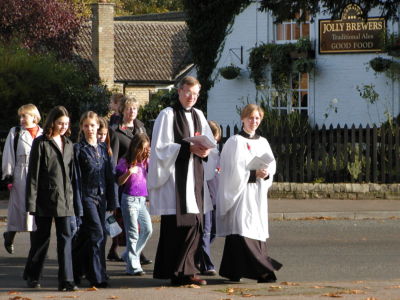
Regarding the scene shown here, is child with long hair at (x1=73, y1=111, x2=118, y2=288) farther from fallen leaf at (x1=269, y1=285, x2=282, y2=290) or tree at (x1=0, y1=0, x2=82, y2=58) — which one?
tree at (x1=0, y1=0, x2=82, y2=58)

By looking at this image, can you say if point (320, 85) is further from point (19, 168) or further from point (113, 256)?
point (19, 168)

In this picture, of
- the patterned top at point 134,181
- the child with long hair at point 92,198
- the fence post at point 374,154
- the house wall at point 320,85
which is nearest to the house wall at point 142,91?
the house wall at point 320,85

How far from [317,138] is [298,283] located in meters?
9.80

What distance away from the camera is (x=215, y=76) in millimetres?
26547

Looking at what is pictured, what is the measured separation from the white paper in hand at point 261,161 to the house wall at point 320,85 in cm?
1267

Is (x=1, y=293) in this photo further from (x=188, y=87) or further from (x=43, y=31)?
(x=43, y=31)

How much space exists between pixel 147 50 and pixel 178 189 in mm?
42313

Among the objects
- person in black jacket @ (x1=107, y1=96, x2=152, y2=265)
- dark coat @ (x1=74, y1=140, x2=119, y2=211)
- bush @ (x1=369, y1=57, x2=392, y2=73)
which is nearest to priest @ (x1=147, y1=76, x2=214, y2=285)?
dark coat @ (x1=74, y1=140, x2=119, y2=211)

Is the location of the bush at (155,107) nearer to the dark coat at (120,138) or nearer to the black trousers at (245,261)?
the dark coat at (120,138)

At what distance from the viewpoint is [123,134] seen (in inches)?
465

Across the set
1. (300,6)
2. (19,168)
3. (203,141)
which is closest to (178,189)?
(203,141)

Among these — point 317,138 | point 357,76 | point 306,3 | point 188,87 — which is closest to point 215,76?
point 357,76

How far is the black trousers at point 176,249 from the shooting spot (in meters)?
9.61

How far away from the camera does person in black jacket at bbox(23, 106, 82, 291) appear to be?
946 centimetres
